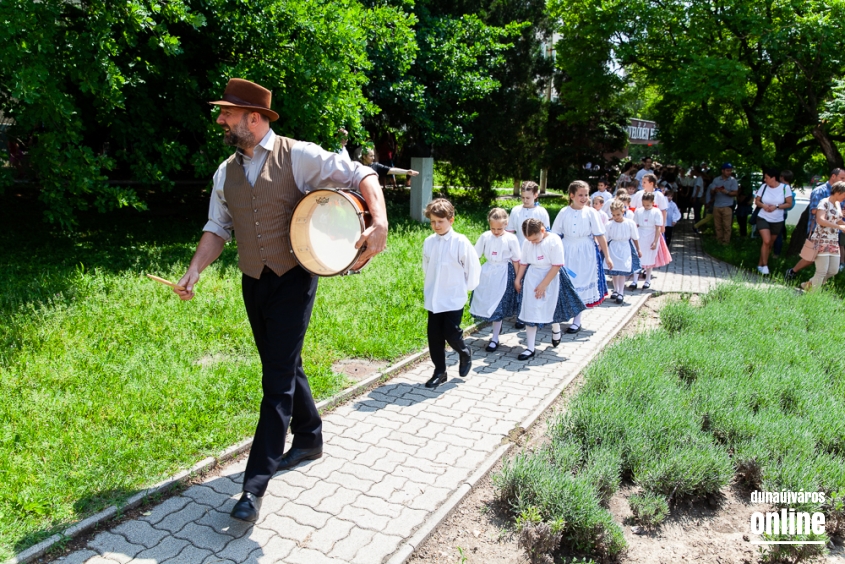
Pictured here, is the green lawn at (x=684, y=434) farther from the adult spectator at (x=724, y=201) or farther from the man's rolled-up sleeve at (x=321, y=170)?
the adult spectator at (x=724, y=201)

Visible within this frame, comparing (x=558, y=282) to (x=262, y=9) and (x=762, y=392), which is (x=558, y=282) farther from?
(x=262, y=9)

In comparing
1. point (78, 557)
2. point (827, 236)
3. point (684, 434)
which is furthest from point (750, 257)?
point (78, 557)

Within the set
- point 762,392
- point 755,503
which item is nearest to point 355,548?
point 755,503

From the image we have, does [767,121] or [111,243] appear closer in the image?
[111,243]

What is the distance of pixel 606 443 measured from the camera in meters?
4.45

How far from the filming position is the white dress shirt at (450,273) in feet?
19.7

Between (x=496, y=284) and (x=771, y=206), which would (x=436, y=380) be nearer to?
(x=496, y=284)

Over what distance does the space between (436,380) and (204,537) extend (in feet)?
9.51

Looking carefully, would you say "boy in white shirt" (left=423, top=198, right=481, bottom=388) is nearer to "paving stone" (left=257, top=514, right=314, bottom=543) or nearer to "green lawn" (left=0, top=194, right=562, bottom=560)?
"green lawn" (left=0, top=194, right=562, bottom=560)

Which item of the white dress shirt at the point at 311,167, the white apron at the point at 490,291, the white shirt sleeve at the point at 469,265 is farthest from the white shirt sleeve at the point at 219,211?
the white apron at the point at 490,291

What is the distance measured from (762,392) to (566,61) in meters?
14.9

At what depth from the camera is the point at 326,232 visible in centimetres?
367

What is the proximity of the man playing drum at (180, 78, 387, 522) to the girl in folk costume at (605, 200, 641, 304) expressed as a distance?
716 cm

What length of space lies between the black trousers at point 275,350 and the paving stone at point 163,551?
16.9 inches
